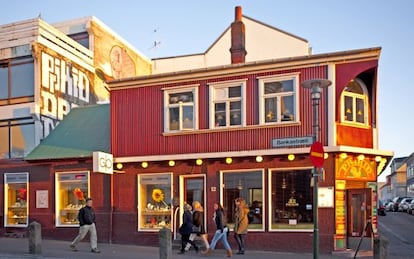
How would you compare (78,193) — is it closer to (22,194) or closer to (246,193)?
(22,194)

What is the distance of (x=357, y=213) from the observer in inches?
734

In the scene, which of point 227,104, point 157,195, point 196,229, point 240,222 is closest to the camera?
point 240,222

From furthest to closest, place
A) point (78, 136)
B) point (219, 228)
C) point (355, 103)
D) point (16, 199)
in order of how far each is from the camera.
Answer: point (16, 199) → point (78, 136) → point (355, 103) → point (219, 228)

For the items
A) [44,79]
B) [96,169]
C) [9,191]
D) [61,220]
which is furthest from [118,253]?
[44,79]

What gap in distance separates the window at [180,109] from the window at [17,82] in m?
7.61

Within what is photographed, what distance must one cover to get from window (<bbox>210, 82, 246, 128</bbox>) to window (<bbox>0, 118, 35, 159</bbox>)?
9343 millimetres

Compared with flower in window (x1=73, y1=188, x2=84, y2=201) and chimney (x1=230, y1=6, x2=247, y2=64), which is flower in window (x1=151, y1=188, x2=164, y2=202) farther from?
chimney (x1=230, y1=6, x2=247, y2=64)

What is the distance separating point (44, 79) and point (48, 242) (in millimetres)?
7706

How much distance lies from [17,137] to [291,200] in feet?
43.4

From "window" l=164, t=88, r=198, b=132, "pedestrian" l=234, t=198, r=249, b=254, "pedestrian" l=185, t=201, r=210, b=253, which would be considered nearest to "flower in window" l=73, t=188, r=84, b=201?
"window" l=164, t=88, r=198, b=132

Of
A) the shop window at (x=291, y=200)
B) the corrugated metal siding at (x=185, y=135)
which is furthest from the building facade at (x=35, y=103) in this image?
the shop window at (x=291, y=200)

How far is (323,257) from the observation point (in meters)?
17.0

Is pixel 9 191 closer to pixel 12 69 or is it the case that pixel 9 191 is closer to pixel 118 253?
pixel 12 69

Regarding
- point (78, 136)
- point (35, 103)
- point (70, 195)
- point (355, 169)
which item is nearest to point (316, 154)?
point (355, 169)
